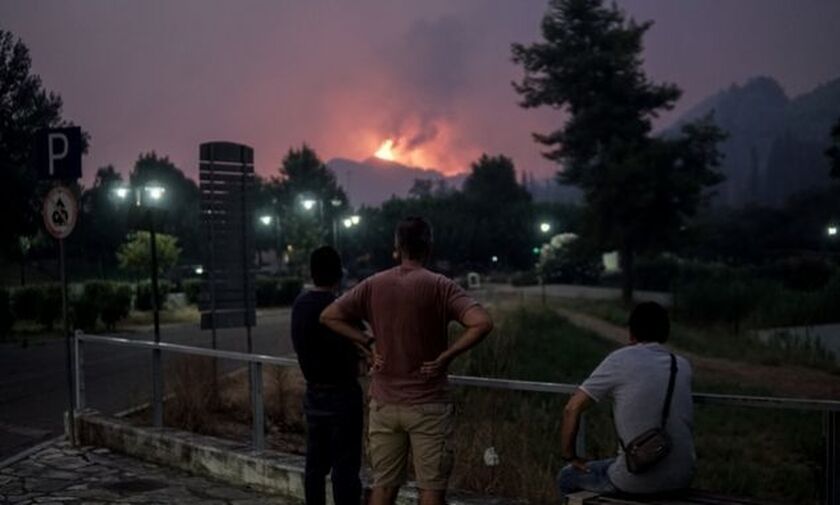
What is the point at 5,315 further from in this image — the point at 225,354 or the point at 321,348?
the point at 321,348

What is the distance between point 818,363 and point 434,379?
19.0 meters

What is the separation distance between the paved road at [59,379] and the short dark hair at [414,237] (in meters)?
6.25

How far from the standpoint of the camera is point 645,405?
414 cm

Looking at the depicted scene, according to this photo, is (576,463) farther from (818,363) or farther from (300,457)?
(818,363)

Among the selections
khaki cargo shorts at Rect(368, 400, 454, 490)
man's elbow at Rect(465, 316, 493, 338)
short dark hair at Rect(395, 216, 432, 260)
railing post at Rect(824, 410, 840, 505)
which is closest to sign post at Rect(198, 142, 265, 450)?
khaki cargo shorts at Rect(368, 400, 454, 490)

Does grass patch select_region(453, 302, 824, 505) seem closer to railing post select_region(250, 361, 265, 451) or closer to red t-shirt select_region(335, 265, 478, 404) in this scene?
railing post select_region(250, 361, 265, 451)

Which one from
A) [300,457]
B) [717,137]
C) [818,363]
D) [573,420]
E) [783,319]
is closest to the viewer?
[573,420]

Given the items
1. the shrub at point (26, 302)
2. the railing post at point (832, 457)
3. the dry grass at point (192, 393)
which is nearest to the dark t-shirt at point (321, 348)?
the railing post at point (832, 457)

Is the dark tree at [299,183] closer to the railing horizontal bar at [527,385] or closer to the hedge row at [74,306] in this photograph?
the hedge row at [74,306]

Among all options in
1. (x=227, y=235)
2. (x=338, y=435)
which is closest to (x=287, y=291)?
(x=227, y=235)

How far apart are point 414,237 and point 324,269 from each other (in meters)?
1.01

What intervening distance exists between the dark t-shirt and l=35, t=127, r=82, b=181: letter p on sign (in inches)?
189

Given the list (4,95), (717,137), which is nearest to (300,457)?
(4,95)

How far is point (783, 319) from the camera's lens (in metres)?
29.8
